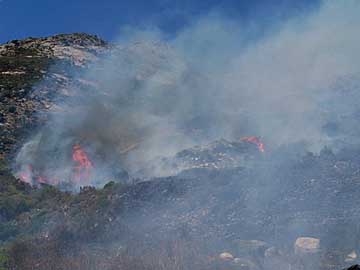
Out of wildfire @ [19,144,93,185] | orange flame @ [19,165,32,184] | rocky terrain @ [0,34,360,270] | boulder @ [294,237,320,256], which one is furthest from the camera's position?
orange flame @ [19,165,32,184]

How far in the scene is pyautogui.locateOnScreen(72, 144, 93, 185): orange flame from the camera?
2842 centimetres

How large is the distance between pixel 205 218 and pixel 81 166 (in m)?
14.8

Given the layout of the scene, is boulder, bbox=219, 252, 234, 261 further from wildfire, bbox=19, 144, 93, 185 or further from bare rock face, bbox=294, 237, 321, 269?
wildfire, bbox=19, 144, 93, 185

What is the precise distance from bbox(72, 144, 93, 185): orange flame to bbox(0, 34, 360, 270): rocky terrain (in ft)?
12.5

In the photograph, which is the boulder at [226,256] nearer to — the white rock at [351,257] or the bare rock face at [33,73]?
the white rock at [351,257]

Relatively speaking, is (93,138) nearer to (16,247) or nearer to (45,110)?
(45,110)

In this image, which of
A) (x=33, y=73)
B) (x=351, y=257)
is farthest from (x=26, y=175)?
(x=351, y=257)

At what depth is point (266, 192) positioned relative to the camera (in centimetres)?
1777

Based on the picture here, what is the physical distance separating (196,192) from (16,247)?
255 inches

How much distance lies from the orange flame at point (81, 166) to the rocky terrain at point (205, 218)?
382cm

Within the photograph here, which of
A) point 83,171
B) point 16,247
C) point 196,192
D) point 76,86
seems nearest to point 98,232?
point 16,247

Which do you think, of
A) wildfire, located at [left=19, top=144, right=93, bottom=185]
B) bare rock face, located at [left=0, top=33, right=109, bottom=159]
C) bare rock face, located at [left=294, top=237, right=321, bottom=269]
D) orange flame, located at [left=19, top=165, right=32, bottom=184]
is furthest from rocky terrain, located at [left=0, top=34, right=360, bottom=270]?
bare rock face, located at [left=0, top=33, right=109, bottom=159]

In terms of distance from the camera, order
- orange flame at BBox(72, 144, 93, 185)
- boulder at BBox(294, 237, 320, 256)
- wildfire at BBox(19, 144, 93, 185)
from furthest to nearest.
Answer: wildfire at BBox(19, 144, 93, 185)
orange flame at BBox(72, 144, 93, 185)
boulder at BBox(294, 237, 320, 256)

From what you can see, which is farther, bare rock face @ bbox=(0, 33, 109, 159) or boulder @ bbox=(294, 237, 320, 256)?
bare rock face @ bbox=(0, 33, 109, 159)
